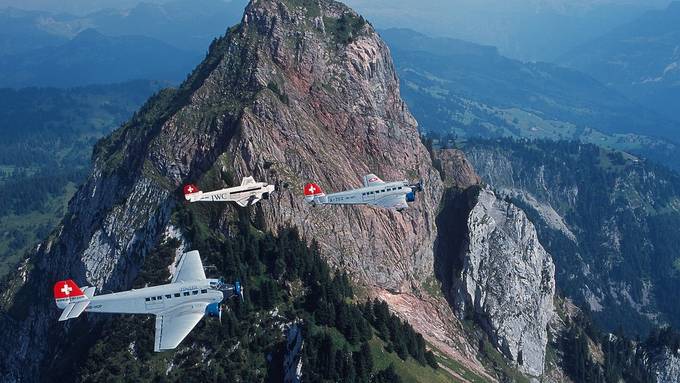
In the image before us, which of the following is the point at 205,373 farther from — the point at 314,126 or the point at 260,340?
the point at 314,126

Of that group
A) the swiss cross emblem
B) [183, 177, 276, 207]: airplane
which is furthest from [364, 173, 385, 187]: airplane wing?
the swiss cross emblem

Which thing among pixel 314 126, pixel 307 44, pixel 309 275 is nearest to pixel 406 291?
pixel 309 275

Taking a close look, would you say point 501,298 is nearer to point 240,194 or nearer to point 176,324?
point 240,194

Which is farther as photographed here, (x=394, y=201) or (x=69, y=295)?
(x=394, y=201)

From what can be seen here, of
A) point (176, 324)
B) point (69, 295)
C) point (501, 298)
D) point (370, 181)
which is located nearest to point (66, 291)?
point (69, 295)

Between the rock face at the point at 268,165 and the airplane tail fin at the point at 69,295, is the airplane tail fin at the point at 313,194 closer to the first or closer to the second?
the rock face at the point at 268,165

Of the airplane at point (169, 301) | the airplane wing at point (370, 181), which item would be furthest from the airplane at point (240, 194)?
the airplane at point (169, 301)
